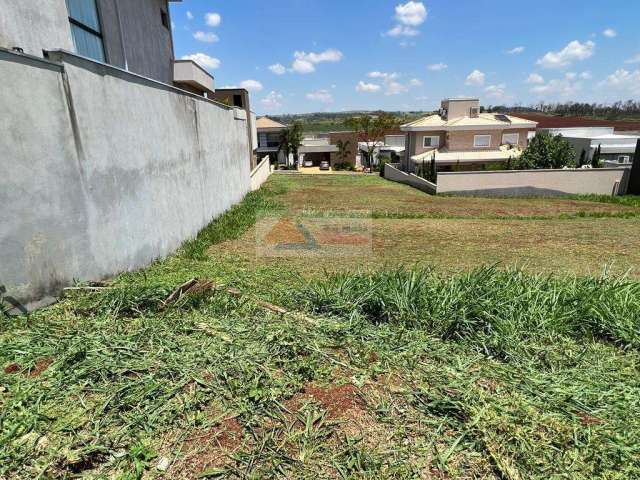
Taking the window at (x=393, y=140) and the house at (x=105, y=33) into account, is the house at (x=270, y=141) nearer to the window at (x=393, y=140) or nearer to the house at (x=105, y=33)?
the window at (x=393, y=140)

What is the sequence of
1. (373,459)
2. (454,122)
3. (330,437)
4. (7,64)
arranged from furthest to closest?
(454,122), (7,64), (330,437), (373,459)

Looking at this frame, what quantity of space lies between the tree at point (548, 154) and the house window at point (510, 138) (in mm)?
7406

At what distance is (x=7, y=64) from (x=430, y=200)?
1777 centimetres

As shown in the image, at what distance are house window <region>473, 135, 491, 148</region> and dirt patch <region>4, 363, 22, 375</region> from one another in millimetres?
33429

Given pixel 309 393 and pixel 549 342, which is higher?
pixel 309 393

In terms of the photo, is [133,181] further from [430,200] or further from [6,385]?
[430,200]

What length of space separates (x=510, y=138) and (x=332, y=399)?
3546 centimetres

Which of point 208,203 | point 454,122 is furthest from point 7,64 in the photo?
point 454,122

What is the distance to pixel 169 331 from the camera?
301cm

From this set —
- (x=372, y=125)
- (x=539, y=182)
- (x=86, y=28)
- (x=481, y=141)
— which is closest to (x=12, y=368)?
(x=86, y=28)

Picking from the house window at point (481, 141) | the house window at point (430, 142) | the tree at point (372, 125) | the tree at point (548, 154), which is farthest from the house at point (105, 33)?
the tree at point (372, 125)

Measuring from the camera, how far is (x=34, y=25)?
499cm

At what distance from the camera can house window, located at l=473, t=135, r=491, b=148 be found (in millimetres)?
30438

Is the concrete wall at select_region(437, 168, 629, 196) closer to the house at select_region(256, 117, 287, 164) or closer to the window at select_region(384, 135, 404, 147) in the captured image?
the house at select_region(256, 117, 287, 164)
